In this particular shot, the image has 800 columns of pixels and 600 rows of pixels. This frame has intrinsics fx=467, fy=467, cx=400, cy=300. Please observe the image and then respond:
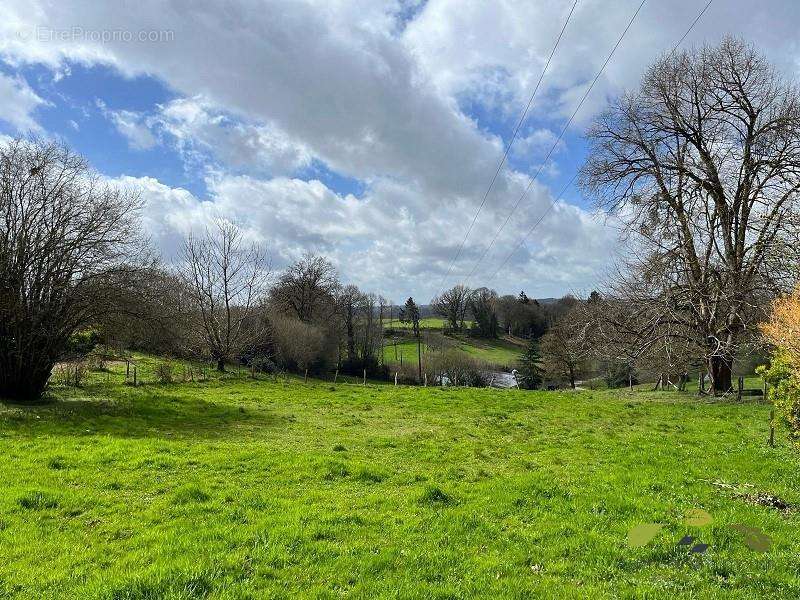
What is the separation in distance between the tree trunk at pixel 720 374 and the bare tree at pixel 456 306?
199 ft

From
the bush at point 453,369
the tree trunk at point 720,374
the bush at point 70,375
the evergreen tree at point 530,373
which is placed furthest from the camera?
the bush at point 453,369

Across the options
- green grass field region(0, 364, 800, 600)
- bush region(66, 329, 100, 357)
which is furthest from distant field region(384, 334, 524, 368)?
green grass field region(0, 364, 800, 600)

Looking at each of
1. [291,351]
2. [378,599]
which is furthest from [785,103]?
[291,351]

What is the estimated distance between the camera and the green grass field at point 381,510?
182 inches

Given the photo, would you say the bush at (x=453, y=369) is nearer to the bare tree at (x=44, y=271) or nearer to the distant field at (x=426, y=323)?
the distant field at (x=426, y=323)

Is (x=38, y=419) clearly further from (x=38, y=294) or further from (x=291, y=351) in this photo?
(x=291, y=351)

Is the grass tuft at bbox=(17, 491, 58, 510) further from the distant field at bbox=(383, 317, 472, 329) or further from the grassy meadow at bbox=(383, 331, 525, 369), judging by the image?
the distant field at bbox=(383, 317, 472, 329)

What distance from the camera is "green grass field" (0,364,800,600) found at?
463 centimetres

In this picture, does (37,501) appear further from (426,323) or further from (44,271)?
(426,323)

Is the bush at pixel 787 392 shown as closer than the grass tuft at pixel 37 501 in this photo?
No

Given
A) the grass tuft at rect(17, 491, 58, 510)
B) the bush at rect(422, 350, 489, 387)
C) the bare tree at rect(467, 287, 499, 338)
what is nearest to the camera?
the grass tuft at rect(17, 491, 58, 510)

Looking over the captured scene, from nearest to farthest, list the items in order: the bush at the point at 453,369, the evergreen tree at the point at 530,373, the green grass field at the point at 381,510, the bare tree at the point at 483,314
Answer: the green grass field at the point at 381,510 < the evergreen tree at the point at 530,373 < the bush at the point at 453,369 < the bare tree at the point at 483,314

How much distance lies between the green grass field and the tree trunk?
8837mm

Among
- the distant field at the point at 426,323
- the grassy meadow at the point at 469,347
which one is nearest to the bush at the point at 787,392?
the grassy meadow at the point at 469,347
